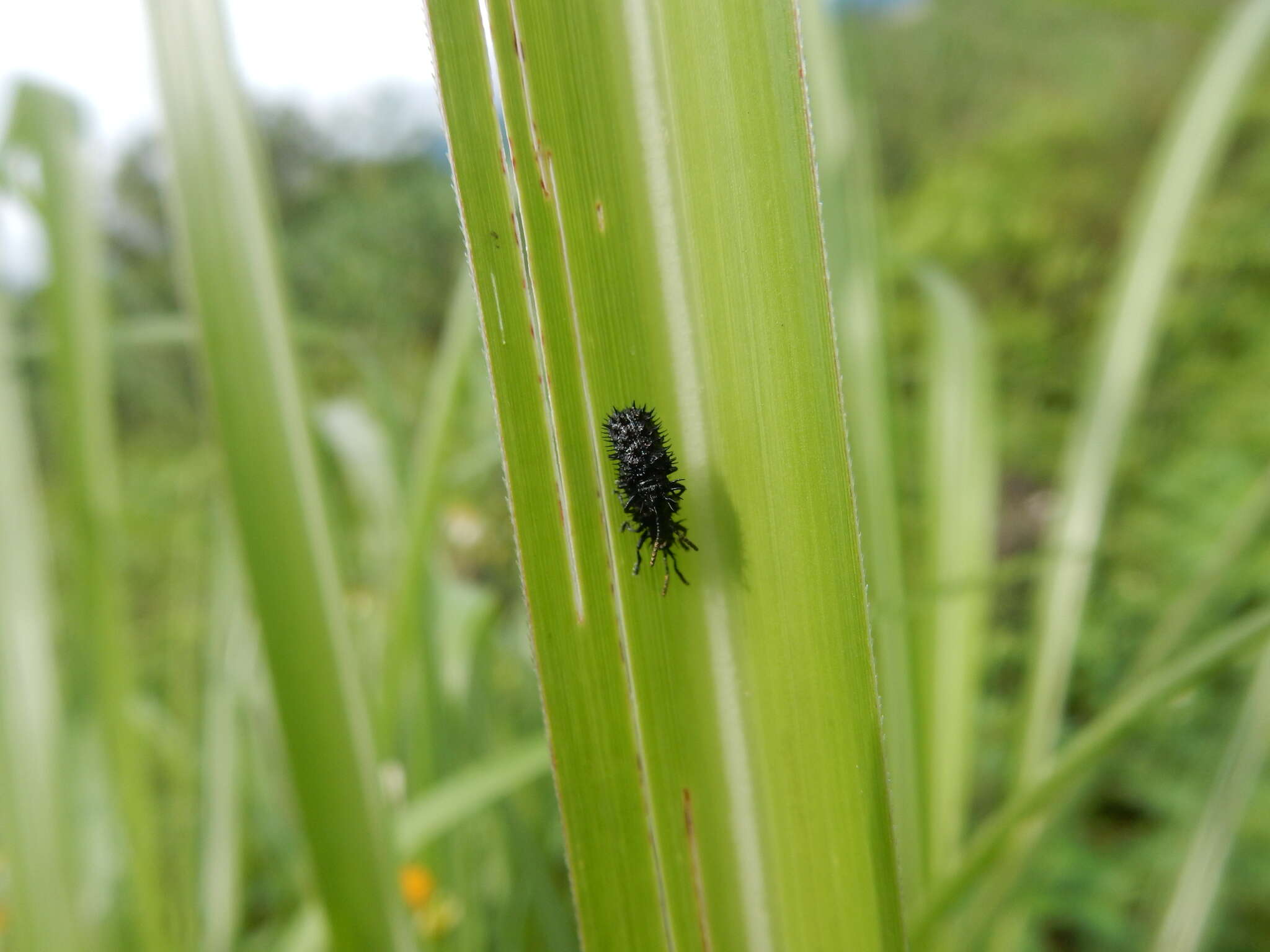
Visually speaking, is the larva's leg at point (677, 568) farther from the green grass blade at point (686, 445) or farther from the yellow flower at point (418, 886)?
the yellow flower at point (418, 886)

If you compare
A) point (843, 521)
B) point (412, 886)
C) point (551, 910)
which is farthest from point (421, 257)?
point (843, 521)

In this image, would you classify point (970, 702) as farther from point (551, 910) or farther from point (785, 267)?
point (785, 267)

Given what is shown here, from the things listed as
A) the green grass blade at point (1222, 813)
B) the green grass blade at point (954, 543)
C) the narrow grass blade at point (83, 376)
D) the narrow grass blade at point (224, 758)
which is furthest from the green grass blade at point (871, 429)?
the narrow grass blade at point (224, 758)

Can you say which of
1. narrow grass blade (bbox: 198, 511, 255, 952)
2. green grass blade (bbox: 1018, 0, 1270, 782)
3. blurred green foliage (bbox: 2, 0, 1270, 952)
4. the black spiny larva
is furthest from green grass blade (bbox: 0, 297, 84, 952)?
green grass blade (bbox: 1018, 0, 1270, 782)

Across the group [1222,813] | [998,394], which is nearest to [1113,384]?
[1222,813]

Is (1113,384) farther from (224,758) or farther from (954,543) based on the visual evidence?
(224,758)

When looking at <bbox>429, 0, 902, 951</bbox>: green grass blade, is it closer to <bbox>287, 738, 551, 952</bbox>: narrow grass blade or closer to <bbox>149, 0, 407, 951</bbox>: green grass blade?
<bbox>149, 0, 407, 951</bbox>: green grass blade
